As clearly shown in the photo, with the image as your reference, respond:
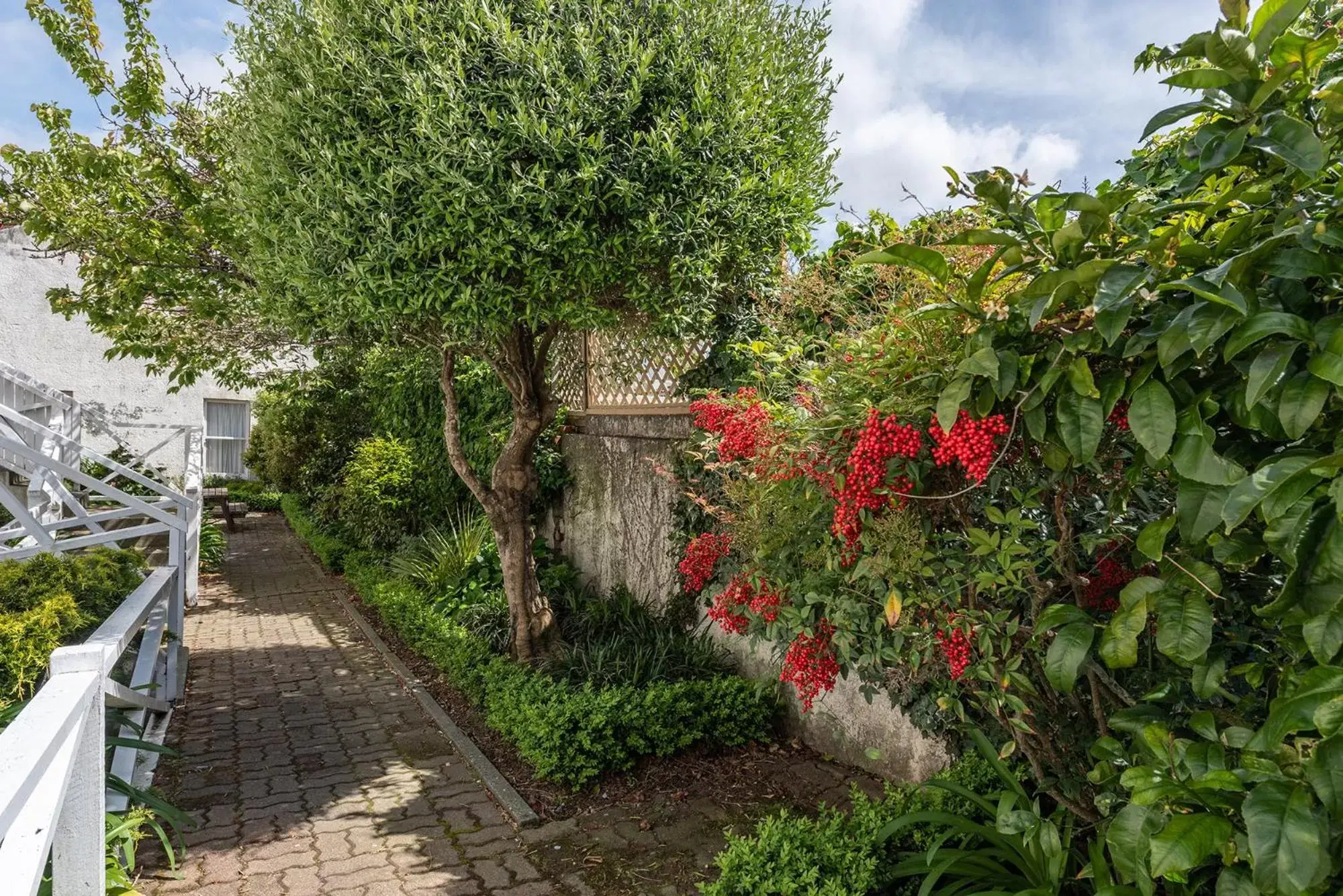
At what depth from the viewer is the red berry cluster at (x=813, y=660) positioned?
111 inches

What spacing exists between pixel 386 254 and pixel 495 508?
89.5 inches

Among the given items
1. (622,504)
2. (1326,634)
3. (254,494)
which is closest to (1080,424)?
(1326,634)

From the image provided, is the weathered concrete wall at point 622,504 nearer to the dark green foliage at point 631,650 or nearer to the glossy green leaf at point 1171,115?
the dark green foliage at point 631,650

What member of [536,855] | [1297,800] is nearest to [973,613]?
[1297,800]

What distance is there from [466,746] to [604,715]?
4.10ft

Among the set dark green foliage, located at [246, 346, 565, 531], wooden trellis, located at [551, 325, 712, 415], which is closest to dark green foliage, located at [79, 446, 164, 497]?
dark green foliage, located at [246, 346, 565, 531]

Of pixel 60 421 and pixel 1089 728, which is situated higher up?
pixel 60 421

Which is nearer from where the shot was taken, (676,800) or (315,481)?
(676,800)

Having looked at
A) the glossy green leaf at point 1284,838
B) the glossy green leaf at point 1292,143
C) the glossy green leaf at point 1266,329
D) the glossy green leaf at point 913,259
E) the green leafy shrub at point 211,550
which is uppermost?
the glossy green leaf at point 1292,143

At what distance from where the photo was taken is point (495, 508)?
19.6ft

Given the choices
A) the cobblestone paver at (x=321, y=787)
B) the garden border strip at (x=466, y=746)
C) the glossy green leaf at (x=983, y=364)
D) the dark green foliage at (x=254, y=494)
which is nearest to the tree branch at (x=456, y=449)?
the garden border strip at (x=466, y=746)

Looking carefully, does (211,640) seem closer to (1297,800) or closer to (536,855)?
(536,855)

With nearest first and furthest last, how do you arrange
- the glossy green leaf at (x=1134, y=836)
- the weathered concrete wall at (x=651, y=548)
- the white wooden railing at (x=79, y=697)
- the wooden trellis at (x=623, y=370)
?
the white wooden railing at (x=79, y=697) < the glossy green leaf at (x=1134, y=836) < the weathered concrete wall at (x=651, y=548) < the wooden trellis at (x=623, y=370)

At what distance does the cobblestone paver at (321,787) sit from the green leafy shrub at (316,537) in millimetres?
3169
